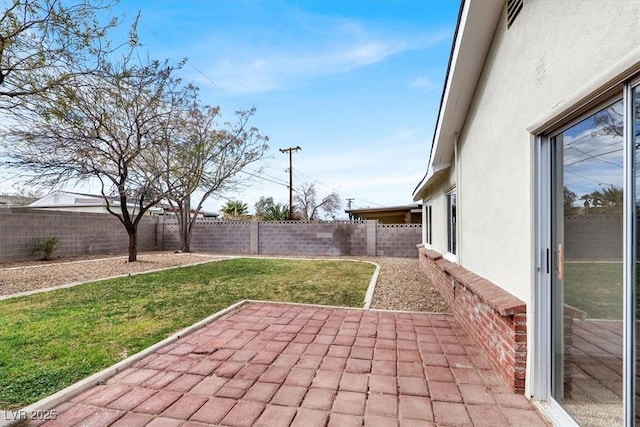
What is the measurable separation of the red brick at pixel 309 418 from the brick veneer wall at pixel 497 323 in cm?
175

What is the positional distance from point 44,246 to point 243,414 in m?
13.6

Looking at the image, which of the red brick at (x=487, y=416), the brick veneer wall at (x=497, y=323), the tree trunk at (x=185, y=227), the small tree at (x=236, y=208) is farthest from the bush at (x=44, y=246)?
the small tree at (x=236, y=208)

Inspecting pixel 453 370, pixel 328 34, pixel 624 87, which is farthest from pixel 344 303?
pixel 328 34

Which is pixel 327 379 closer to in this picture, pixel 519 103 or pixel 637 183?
pixel 637 183

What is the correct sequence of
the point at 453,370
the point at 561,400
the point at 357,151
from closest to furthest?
1. the point at 561,400
2. the point at 453,370
3. the point at 357,151

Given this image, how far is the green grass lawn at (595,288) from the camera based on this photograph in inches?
75.0

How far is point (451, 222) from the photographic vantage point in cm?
652

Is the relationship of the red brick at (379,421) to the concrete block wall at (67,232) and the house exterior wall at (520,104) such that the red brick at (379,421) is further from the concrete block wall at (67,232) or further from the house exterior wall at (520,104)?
the concrete block wall at (67,232)

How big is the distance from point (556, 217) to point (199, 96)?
1406cm

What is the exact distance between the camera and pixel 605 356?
2.04 meters

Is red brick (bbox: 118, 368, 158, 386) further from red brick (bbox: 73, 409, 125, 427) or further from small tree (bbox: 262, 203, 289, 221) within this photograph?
small tree (bbox: 262, 203, 289, 221)

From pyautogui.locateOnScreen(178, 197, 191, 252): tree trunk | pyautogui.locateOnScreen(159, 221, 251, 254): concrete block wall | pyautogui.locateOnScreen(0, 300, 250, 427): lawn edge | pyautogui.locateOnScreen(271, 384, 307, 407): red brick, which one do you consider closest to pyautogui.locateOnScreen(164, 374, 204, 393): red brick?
pyautogui.locateOnScreen(0, 300, 250, 427): lawn edge

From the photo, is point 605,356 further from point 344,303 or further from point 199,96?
point 199,96

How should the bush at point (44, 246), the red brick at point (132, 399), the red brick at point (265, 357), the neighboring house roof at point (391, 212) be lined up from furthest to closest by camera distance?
the neighboring house roof at point (391, 212) → the bush at point (44, 246) → the red brick at point (265, 357) → the red brick at point (132, 399)
